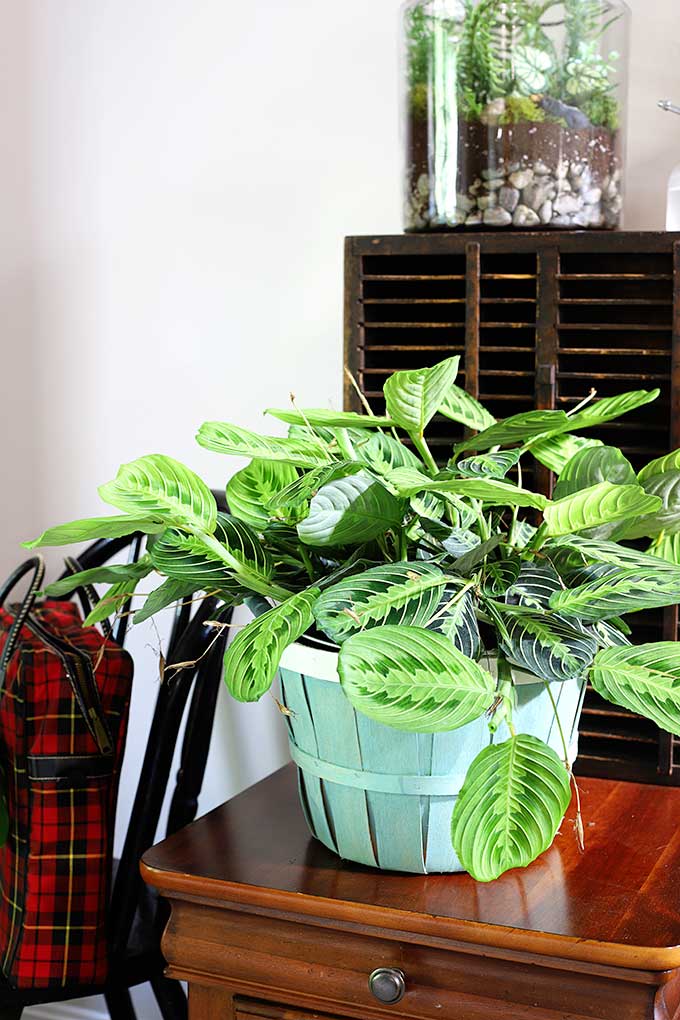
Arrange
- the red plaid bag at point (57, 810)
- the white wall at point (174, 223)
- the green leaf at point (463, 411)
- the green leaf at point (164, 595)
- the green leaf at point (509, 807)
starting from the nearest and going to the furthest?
1. the green leaf at point (509, 807)
2. the green leaf at point (164, 595)
3. the green leaf at point (463, 411)
4. the red plaid bag at point (57, 810)
5. the white wall at point (174, 223)

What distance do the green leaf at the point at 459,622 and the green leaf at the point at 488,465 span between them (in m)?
0.09

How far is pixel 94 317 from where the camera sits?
1670 millimetres

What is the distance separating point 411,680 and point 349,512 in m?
0.14

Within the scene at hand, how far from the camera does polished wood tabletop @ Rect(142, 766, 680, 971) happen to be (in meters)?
0.79

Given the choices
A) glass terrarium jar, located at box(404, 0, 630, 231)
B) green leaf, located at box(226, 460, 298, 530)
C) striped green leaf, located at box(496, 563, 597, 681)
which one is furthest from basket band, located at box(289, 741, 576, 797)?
glass terrarium jar, located at box(404, 0, 630, 231)

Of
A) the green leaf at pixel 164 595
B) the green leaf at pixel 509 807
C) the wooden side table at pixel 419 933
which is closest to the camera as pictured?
the green leaf at pixel 509 807

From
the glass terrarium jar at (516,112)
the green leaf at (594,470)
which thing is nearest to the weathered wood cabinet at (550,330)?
the glass terrarium jar at (516,112)

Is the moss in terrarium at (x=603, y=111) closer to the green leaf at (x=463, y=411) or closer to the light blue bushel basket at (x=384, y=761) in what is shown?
the green leaf at (x=463, y=411)

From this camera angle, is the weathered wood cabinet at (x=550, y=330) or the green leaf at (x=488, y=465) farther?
the weathered wood cabinet at (x=550, y=330)

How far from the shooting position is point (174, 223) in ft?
5.24

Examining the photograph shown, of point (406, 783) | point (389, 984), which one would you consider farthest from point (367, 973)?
point (406, 783)

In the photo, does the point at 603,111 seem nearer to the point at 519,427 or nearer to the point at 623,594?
the point at 519,427

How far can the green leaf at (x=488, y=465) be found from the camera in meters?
0.82

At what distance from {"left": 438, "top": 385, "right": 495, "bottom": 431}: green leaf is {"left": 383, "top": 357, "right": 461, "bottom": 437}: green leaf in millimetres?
103
